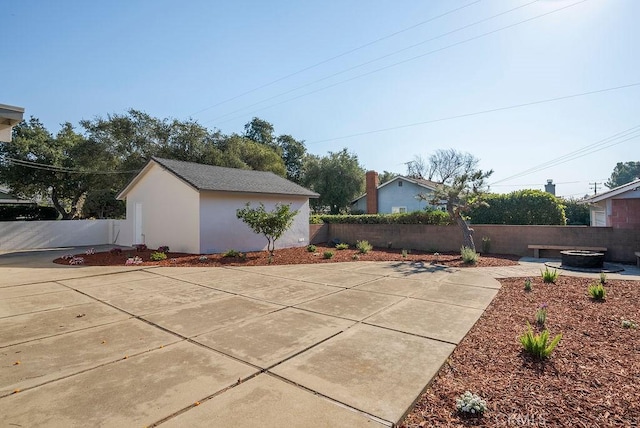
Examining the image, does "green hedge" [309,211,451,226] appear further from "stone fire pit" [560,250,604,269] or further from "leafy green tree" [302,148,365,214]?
"leafy green tree" [302,148,365,214]

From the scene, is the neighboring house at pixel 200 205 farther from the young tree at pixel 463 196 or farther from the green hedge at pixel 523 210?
the green hedge at pixel 523 210

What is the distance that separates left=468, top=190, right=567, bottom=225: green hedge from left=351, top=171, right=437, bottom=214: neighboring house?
8780 mm

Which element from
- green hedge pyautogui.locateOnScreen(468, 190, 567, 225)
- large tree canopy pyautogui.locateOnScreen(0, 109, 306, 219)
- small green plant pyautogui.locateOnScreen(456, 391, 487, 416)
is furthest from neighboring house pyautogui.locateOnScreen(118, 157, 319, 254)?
small green plant pyautogui.locateOnScreen(456, 391, 487, 416)

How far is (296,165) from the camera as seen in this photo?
4125 cm

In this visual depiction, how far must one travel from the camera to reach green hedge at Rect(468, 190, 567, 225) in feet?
43.8

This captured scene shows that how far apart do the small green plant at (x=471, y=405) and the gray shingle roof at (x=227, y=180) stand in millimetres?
10820

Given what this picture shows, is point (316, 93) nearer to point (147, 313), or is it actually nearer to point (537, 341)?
point (147, 313)

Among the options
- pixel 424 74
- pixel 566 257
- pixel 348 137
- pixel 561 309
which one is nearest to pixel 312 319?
pixel 561 309

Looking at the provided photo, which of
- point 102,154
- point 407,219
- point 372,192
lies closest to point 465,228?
point 407,219

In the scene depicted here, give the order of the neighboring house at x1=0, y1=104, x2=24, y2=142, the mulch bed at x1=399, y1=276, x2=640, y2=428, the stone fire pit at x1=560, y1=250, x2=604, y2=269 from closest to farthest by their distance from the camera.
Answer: the mulch bed at x1=399, y1=276, x2=640, y2=428, the neighboring house at x1=0, y1=104, x2=24, y2=142, the stone fire pit at x1=560, y1=250, x2=604, y2=269

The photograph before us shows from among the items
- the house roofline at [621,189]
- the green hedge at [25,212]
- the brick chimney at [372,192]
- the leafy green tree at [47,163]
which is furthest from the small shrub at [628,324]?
the green hedge at [25,212]

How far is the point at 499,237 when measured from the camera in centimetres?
1238

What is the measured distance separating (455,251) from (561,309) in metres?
8.11

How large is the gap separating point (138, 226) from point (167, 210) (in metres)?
→ 3.33
